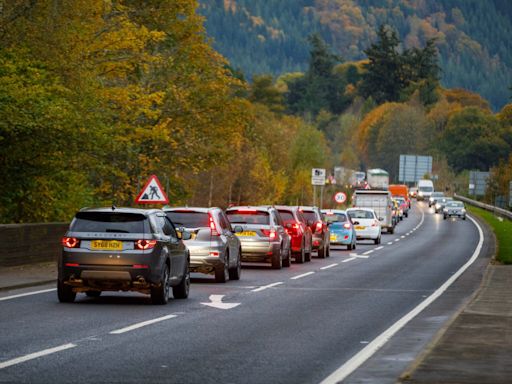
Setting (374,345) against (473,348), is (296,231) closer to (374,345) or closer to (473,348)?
(374,345)

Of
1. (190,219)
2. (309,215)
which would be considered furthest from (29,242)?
(309,215)

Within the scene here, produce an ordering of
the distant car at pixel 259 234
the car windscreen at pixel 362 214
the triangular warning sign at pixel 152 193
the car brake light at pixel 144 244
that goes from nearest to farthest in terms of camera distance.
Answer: the car brake light at pixel 144 244 → the distant car at pixel 259 234 → the triangular warning sign at pixel 152 193 → the car windscreen at pixel 362 214

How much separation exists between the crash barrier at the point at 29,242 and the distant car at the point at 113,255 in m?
8.17

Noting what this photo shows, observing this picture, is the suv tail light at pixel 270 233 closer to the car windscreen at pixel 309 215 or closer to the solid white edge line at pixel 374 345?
the solid white edge line at pixel 374 345

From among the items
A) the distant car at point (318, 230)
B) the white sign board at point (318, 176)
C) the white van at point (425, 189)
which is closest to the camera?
the distant car at point (318, 230)

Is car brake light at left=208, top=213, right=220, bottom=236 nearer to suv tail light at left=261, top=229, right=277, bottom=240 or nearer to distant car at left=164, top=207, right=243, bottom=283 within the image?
distant car at left=164, top=207, right=243, bottom=283

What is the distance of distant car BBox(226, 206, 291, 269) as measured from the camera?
115 feet

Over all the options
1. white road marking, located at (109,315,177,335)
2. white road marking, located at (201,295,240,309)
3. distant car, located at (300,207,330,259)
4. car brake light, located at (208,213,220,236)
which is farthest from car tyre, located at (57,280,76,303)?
distant car, located at (300,207,330,259)

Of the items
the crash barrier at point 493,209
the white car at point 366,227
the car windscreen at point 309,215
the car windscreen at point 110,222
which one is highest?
the car windscreen at point 110,222

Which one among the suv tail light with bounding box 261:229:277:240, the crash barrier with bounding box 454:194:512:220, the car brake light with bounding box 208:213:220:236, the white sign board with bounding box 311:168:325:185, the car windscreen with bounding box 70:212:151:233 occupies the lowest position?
the crash barrier with bounding box 454:194:512:220

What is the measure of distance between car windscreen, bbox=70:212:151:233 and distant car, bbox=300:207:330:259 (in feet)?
72.2

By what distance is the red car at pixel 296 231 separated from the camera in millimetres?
39750

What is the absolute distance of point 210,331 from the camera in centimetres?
1738

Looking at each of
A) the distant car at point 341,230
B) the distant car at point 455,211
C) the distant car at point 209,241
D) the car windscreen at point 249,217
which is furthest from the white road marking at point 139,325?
the distant car at point 455,211
